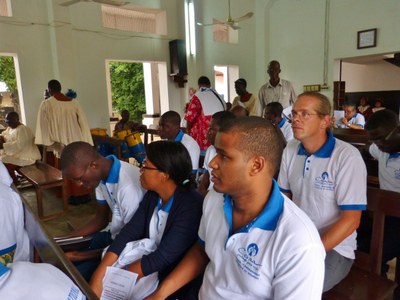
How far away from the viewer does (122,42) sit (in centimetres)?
709

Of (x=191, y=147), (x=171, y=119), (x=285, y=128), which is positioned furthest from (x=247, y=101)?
(x=191, y=147)

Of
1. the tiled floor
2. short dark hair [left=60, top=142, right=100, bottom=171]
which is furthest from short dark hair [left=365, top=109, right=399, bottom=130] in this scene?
the tiled floor

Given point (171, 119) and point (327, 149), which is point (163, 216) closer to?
point (327, 149)

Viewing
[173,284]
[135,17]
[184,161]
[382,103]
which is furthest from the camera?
[382,103]

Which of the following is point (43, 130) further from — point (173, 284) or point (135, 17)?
point (135, 17)

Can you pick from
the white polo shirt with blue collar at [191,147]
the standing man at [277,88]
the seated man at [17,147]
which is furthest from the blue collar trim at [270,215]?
the seated man at [17,147]

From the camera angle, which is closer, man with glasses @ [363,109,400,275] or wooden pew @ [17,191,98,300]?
wooden pew @ [17,191,98,300]

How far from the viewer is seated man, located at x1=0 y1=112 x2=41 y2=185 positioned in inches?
186

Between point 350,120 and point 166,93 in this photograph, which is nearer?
point 350,120

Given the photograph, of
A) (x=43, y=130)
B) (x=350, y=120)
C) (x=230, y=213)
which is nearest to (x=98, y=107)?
(x=43, y=130)

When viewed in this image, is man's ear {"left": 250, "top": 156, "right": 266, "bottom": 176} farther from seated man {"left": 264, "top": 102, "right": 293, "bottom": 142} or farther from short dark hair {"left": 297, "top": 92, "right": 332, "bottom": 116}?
seated man {"left": 264, "top": 102, "right": 293, "bottom": 142}

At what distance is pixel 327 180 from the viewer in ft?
4.87

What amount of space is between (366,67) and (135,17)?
752cm

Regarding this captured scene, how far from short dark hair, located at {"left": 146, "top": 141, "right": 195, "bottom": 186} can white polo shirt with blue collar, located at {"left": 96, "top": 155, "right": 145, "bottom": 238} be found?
31cm
